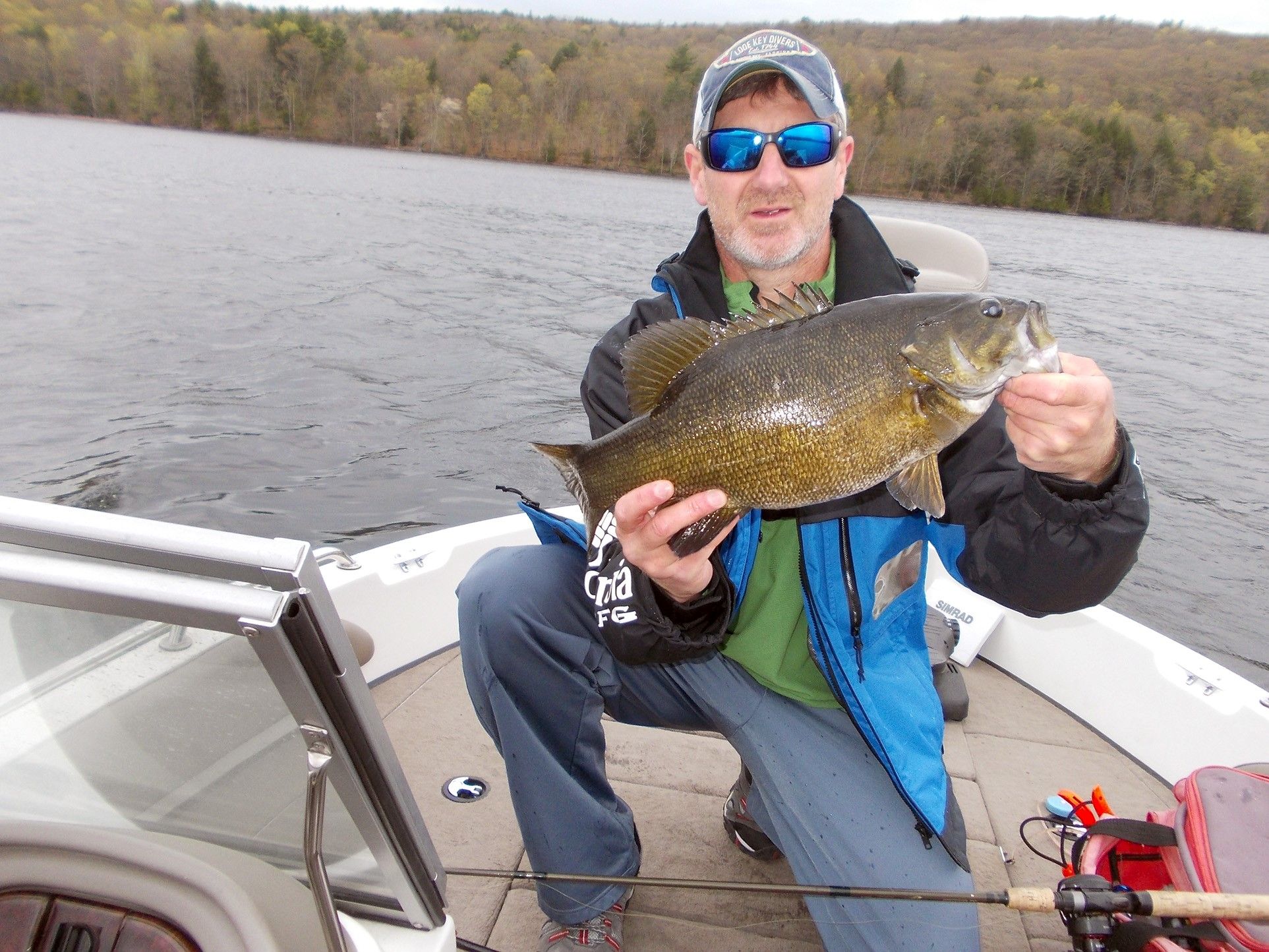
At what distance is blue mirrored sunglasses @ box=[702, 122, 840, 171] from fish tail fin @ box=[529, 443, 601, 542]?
4.03 feet

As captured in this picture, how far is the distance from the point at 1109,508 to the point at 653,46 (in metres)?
80.9

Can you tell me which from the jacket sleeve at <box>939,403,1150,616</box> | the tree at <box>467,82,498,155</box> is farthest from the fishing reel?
the tree at <box>467,82,498,155</box>

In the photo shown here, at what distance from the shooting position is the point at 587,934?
2.37 m

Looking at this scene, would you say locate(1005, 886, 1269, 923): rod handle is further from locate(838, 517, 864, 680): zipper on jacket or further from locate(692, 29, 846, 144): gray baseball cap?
locate(692, 29, 846, 144): gray baseball cap

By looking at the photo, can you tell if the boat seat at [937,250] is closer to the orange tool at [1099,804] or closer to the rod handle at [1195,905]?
the orange tool at [1099,804]

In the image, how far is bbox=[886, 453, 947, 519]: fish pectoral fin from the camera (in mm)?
1937

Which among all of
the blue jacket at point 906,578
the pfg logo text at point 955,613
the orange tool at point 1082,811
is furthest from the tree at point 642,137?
the orange tool at point 1082,811

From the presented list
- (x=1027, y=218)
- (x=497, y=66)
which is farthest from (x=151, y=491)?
(x=497, y=66)

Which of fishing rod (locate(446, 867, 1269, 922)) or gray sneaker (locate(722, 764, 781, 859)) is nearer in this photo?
fishing rod (locate(446, 867, 1269, 922))

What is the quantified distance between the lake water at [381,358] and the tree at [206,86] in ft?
120

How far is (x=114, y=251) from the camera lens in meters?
17.1

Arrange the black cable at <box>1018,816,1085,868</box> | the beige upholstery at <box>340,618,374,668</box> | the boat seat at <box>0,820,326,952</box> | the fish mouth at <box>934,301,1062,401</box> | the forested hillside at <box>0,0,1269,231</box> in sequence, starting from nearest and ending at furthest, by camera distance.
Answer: the boat seat at <box>0,820,326,952</box> → the fish mouth at <box>934,301,1062,401</box> → the black cable at <box>1018,816,1085,868</box> → the beige upholstery at <box>340,618,374,668</box> → the forested hillside at <box>0,0,1269,231</box>

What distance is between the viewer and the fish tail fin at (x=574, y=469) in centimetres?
208

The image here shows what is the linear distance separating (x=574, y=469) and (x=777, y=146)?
53.1 inches
